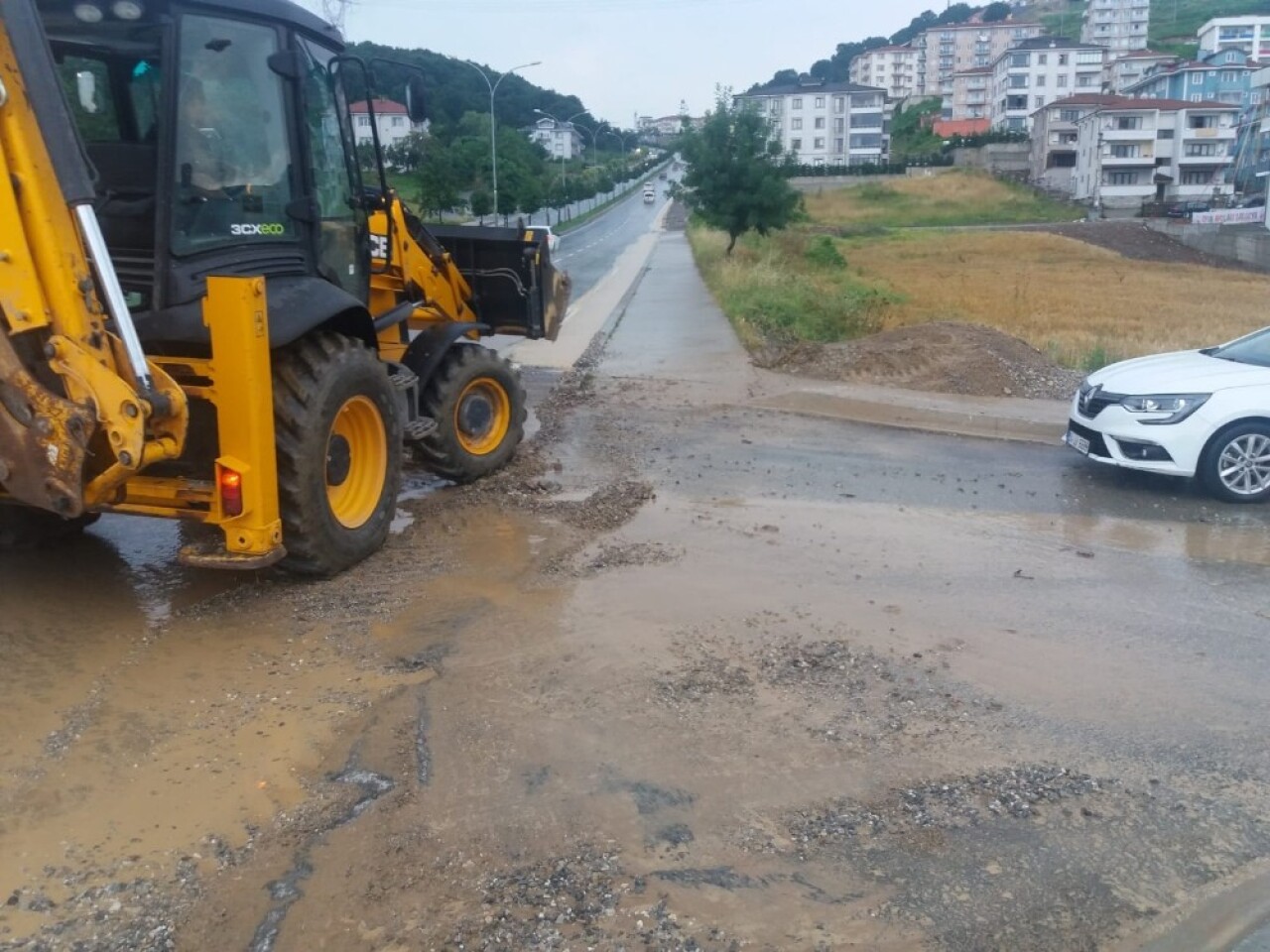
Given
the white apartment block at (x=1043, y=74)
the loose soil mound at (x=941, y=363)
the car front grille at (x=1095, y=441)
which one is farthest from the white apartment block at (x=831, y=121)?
the car front grille at (x=1095, y=441)

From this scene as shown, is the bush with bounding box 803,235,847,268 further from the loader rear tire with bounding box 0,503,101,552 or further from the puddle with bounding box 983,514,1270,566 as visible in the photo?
the loader rear tire with bounding box 0,503,101,552

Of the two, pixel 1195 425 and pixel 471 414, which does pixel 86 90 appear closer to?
pixel 471 414

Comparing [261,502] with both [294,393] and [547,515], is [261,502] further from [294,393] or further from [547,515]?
[547,515]

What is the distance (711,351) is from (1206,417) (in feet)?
28.4

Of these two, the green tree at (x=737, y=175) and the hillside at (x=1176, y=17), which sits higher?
the hillside at (x=1176, y=17)

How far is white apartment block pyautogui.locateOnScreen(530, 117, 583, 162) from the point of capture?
105500 mm

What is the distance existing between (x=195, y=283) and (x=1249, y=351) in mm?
8813

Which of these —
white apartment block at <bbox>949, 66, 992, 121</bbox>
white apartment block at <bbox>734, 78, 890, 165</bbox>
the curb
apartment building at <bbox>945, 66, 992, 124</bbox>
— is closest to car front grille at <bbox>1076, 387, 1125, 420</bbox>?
the curb

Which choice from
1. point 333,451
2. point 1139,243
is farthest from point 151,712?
point 1139,243

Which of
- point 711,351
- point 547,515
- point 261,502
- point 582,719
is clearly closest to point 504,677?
point 582,719

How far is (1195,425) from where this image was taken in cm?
910

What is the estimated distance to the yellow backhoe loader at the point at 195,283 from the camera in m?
4.76

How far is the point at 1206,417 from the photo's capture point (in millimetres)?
9094

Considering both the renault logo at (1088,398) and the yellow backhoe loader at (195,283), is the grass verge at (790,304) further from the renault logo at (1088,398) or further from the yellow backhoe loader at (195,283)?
the yellow backhoe loader at (195,283)
